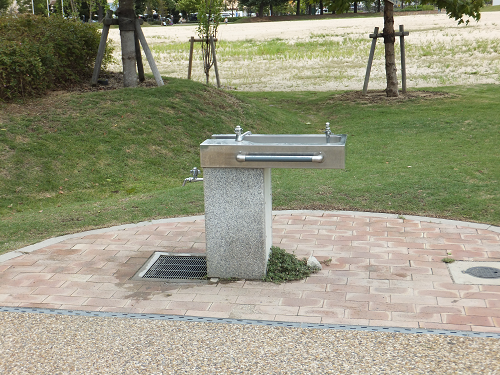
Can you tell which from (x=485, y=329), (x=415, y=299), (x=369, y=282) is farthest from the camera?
(x=369, y=282)

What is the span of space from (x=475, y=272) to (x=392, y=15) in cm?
1083

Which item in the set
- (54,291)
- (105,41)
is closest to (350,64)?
(105,41)

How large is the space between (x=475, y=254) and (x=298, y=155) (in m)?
2.16

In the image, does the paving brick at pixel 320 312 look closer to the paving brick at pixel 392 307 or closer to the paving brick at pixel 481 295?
the paving brick at pixel 392 307

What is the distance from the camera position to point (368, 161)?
962 cm

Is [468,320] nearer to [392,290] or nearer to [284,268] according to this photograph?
[392,290]

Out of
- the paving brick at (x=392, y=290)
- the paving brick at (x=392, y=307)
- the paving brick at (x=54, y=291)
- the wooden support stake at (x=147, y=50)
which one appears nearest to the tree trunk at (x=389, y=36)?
the wooden support stake at (x=147, y=50)

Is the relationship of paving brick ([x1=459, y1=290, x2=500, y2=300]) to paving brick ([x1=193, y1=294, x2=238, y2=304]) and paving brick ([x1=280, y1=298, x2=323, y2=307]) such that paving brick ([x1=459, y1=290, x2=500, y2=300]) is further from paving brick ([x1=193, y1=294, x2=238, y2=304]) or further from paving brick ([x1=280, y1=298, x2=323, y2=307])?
paving brick ([x1=193, y1=294, x2=238, y2=304])

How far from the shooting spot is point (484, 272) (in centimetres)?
486

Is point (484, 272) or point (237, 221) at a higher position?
point (237, 221)

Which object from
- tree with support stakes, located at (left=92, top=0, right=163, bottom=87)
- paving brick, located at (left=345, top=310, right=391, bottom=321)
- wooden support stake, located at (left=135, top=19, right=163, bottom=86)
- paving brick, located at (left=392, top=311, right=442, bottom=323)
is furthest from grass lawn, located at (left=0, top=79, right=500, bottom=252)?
paving brick, located at (left=345, top=310, right=391, bottom=321)

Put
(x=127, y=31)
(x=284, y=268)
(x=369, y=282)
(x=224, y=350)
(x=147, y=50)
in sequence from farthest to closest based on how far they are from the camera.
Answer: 1. (x=147, y=50)
2. (x=127, y=31)
3. (x=284, y=268)
4. (x=369, y=282)
5. (x=224, y=350)

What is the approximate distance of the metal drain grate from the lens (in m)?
5.09

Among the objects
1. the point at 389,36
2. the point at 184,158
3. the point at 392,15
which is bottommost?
the point at 184,158
